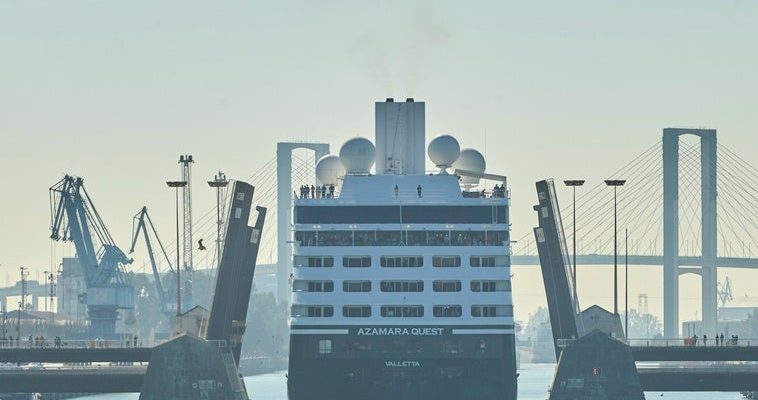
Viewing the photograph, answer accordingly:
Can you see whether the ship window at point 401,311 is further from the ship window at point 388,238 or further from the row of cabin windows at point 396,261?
the ship window at point 388,238

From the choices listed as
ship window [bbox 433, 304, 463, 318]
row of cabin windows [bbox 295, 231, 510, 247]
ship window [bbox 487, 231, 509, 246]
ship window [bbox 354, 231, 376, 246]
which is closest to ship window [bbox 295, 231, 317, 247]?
row of cabin windows [bbox 295, 231, 510, 247]

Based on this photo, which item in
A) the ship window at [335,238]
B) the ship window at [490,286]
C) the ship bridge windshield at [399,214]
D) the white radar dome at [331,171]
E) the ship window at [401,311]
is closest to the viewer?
the ship window at [401,311]

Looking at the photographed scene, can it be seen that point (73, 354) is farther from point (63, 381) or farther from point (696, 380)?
point (696, 380)

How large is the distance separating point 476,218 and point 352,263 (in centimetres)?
626

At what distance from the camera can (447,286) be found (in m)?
108

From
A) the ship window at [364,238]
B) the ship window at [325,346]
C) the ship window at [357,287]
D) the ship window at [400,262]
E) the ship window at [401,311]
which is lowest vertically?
the ship window at [325,346]

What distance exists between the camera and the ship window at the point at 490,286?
354 feet

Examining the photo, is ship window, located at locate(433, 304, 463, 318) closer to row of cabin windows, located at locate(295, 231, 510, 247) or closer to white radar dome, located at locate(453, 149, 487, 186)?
row of cabin windows, located at locate(295, 231, 510, 247)

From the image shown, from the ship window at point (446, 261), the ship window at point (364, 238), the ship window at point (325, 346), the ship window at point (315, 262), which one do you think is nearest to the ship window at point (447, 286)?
the ship window at point (446, 261)

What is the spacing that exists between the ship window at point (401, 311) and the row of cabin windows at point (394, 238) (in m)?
3.13

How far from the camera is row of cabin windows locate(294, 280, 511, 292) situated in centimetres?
10719

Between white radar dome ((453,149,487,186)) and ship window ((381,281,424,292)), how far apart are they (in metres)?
13.3

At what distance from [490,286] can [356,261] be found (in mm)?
6249

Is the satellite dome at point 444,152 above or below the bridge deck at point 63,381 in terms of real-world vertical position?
above
